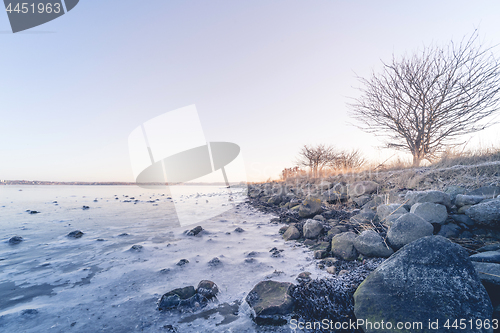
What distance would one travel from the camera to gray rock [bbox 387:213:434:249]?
2307 mm

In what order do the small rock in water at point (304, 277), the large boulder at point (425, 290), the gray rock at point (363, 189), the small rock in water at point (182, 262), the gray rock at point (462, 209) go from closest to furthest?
the large boulder at point (425, 290)
the small rock in water at point (304, 277)
the gray rock at point (462, 209)
the small rock in water at point (182, 262)
the gray rock at point (363, 189)

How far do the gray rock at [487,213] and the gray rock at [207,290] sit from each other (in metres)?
3.38

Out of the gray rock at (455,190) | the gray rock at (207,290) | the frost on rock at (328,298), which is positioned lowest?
the frost on rock at (328,298)

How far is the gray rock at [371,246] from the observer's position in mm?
2444

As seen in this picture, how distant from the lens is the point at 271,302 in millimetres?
1760

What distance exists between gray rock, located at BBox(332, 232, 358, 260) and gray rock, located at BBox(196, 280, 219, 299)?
1.77 metres

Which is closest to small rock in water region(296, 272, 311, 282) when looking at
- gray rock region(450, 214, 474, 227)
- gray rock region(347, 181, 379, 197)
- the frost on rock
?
the frost on rock

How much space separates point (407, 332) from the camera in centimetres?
133

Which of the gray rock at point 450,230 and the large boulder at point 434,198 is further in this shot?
the large boulder at point 434,198

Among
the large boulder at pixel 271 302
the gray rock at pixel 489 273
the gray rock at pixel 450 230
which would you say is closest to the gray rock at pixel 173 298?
the large boulder at pixel 271 302

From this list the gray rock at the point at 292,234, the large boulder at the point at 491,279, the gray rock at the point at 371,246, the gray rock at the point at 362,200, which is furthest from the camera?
the gray rock at the point at 362,200

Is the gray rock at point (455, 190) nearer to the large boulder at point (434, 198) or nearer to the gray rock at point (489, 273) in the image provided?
the large boulder at point (434, 198)

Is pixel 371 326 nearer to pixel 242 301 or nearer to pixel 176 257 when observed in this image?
pixel 242 301

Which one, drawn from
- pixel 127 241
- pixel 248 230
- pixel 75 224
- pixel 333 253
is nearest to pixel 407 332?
pixel 333 253
